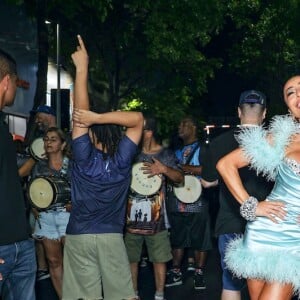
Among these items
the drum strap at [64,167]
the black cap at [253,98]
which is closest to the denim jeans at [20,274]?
the black cap at [253,98]

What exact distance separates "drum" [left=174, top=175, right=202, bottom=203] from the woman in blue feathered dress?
3927 millimetres

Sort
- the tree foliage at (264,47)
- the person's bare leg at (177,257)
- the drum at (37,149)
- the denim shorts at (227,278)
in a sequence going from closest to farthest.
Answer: the denim shorts at (227,278) < the drum at (37,149) < the person's bare leg at (177,257) < the tree foliage at (264,47)

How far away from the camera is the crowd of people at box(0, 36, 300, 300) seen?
4.40 metres

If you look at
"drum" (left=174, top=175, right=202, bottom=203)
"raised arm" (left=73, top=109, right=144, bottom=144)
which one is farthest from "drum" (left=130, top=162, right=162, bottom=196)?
"raised arm" (left=73, top=109, right=144, bottom=144)

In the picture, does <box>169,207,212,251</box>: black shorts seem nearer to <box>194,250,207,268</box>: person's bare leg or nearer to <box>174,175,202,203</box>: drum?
<box>194,250,207,268</box>: person's bare leg

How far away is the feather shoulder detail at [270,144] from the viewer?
447 centimetres

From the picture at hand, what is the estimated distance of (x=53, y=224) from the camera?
23.4 ft

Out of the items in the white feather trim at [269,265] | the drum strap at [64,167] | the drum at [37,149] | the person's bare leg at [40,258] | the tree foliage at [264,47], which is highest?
the tree foliage at [264,47]

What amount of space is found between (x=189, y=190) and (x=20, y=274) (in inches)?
169

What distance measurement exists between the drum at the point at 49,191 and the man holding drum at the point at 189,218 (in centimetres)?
196

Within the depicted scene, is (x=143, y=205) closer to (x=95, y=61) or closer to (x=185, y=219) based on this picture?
(x=185, y=219)

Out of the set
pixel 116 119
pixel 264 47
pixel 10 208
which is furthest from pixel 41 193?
pixel 264 47

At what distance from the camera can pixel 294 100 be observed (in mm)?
4645

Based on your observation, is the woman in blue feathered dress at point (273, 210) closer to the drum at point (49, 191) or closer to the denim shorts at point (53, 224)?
the drum at point (49, 191)
